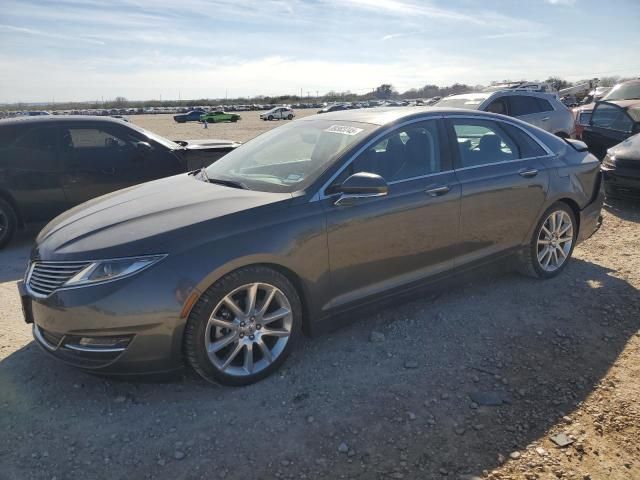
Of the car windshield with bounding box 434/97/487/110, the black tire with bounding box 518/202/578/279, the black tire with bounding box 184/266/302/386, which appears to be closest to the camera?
the black tire with bounding box 184/266/302/386

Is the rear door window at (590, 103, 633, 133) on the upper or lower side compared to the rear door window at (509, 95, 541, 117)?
lower

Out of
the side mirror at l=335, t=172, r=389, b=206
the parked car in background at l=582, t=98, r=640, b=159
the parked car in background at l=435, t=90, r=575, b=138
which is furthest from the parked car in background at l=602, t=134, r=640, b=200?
the side mirror at l=335, t=172, r=389, b=206

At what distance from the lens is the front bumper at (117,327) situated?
8.80ft

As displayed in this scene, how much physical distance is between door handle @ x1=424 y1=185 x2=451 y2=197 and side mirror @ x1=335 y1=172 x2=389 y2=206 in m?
0.59

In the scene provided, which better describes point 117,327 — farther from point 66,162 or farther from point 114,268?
point 66,162

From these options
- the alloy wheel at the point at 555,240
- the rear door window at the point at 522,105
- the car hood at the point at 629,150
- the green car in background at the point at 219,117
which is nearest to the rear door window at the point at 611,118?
the rear door window at the point at 522,105

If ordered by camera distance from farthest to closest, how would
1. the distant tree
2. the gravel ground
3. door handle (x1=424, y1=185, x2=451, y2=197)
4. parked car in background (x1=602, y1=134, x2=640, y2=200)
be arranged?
the distant tree → parked car in background (x1=602, y1=134, x2=640, y2=200) → door handle (x1=424, y1=185, x2=451, y2=197) → the gravel ground

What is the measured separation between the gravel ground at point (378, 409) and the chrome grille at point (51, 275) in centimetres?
64

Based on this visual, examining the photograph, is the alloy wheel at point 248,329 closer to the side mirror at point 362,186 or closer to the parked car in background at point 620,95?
the side mirror at point 362,186

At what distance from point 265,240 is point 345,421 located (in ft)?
3.71

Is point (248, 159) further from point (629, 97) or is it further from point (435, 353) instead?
point (629, 97)

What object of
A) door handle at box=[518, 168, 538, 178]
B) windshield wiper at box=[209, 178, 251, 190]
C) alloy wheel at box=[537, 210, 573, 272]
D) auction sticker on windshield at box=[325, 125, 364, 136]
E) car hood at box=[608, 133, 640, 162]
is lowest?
alloy wheel at box=[537, 210, 573, 272]

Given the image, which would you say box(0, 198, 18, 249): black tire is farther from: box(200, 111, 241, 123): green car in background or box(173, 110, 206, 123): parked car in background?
box(173, 110, 206, 123): parked car in background

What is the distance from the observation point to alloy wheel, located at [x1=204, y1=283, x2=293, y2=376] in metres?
2.97
